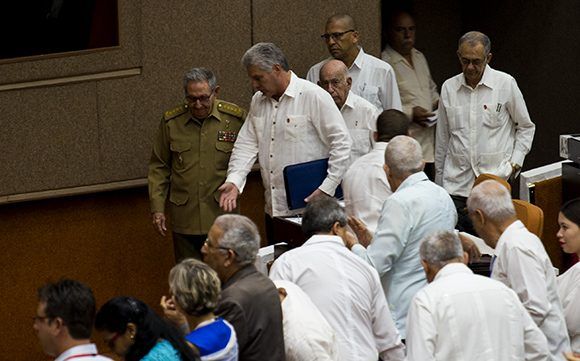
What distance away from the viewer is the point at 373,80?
912 cm

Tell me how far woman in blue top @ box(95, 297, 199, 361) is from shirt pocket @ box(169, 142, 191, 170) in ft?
11.5

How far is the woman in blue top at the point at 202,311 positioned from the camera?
5.18 m

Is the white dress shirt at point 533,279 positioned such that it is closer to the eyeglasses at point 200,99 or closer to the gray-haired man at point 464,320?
the gray-haired man at point 464,320

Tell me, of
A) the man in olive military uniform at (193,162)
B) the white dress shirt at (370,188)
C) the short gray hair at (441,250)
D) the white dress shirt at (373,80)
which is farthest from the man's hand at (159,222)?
the short gray hair at (441,250)

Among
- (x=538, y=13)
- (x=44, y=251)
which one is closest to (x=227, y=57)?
(x=44, y=251)

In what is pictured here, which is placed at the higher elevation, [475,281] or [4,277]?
[475,281]

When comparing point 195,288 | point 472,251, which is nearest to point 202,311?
point 195,288

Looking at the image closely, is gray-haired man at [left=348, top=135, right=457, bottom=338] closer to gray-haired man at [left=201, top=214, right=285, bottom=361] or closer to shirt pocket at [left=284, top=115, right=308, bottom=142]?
gray-haired man at [left=201, top=214, right=285, bottom=361]

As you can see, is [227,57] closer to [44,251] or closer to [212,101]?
[212,101]

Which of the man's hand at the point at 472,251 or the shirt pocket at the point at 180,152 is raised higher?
the shirt pocket at the point at 180,152

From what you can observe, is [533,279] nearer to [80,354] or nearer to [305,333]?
[305,333]

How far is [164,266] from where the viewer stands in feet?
30.2

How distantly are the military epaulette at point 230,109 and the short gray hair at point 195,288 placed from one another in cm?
328

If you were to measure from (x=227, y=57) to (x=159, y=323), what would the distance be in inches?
172
